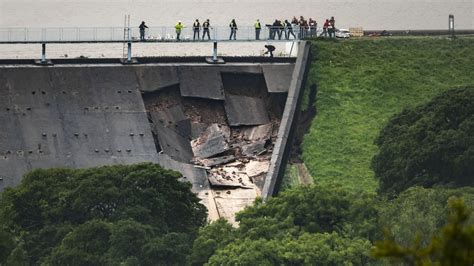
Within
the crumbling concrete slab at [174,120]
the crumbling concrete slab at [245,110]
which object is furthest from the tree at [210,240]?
the crumbling concrete slab at [245,110]

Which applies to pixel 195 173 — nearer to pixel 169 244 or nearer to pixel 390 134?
pixel 390 134

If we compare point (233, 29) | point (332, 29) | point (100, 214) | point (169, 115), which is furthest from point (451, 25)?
point (100, 214)

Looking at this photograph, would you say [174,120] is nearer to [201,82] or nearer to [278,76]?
[201,82]

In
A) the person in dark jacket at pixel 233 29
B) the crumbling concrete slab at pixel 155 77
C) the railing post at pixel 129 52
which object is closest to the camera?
the crumbling concrete slab at pixel 155 77

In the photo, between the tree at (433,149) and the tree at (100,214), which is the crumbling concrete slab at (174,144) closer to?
the tree at (433,149)

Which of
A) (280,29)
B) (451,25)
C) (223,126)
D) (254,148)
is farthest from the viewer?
(451,25)

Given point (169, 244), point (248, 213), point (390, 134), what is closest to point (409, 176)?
point (390, 134)

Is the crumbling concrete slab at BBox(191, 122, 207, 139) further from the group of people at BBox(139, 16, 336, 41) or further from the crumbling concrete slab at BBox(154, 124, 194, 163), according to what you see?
the group of people at BBox(139, 16, 336, 41)
